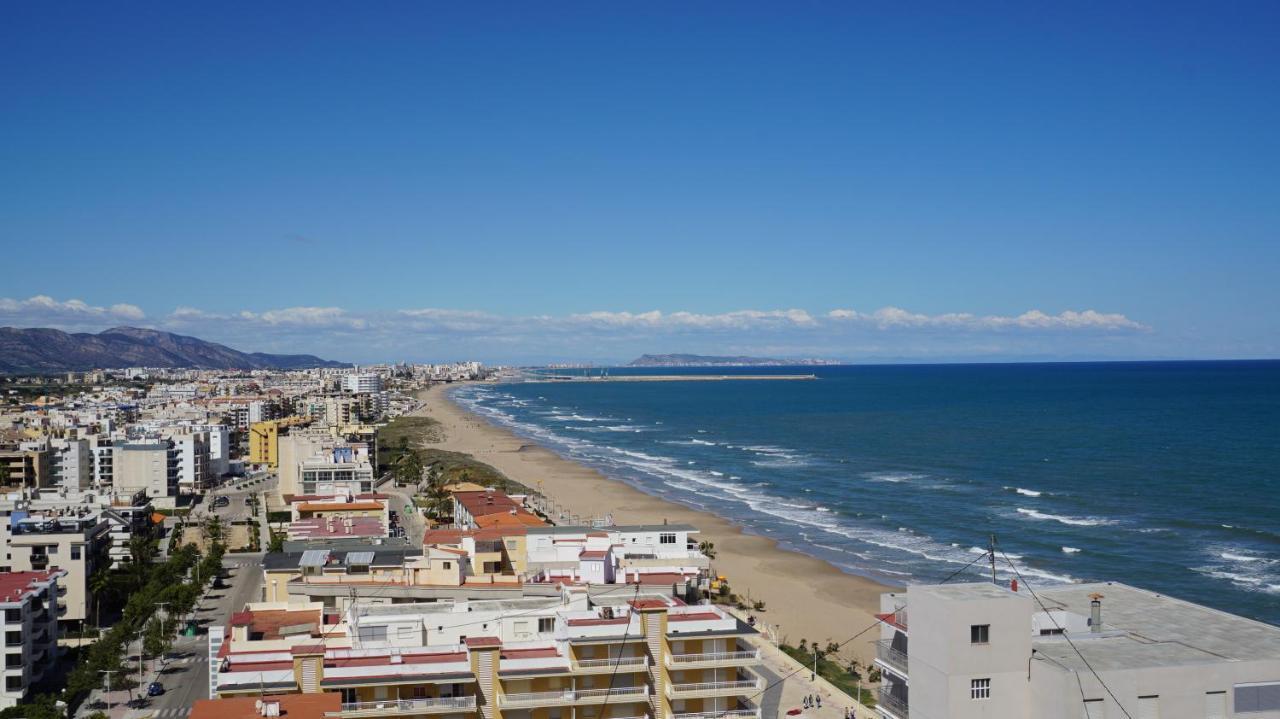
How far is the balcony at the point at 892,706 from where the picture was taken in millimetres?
14789

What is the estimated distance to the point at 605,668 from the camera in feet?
66.2

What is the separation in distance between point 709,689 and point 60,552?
92.3 feet

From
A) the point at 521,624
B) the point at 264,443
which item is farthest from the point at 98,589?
the point at 264,443

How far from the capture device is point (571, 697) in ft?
64.7

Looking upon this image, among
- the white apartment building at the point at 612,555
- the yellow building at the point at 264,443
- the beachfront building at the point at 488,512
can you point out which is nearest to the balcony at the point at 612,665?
the white apartment building at the point at 612,555

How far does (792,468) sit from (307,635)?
194 ft

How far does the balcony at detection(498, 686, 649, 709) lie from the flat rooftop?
772cm

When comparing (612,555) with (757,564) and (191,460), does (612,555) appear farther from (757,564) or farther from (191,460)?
(191,460)

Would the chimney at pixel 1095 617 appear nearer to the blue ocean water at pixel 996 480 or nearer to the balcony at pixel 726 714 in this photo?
the balcony at pixel 726 714

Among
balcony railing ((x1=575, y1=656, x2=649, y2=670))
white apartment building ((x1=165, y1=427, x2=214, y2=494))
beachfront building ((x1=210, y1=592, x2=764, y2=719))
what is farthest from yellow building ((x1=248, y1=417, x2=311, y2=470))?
balcony railing ((x1=575, y1=656, x2=649, y2=670))

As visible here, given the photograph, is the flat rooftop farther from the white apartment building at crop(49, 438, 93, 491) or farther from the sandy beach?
the white apartment building at crop(49, 438, 93, 491)

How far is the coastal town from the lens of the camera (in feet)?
44.6

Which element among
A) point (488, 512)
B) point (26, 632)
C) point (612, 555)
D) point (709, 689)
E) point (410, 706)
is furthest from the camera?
point (488, 512)

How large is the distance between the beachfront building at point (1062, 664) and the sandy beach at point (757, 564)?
749 inches
